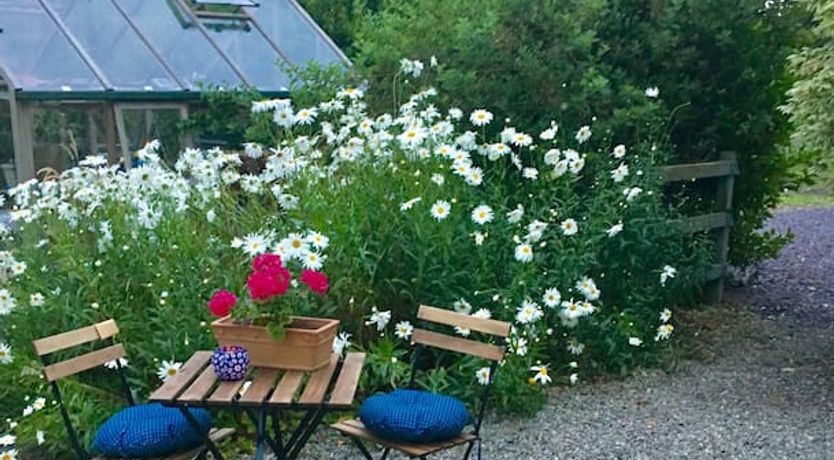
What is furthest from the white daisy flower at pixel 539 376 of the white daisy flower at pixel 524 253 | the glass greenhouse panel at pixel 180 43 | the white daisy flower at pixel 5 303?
the glass greenhouse panel at pixel 180 43

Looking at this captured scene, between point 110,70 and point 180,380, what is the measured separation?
6033 millimetres

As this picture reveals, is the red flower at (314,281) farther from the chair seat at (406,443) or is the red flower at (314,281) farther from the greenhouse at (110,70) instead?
the greenhouse at (110,70)

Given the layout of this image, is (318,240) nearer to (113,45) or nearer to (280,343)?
(280,343)

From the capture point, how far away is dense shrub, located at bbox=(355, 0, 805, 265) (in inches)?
222

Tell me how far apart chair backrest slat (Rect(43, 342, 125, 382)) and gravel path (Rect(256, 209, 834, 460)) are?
3.47ft

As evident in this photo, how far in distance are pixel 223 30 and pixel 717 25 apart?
583 centimetres

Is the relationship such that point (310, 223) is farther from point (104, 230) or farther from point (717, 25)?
point (717, 25)

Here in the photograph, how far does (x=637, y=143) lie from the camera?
18.8 feet

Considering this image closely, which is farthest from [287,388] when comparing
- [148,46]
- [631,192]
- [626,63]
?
[148,46]

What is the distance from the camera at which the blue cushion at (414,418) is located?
314 cm

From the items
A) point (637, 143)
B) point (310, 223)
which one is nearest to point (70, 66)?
point (310, 223)

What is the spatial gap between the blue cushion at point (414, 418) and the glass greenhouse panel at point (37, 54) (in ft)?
18.6

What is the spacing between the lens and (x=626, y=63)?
20.0 feet

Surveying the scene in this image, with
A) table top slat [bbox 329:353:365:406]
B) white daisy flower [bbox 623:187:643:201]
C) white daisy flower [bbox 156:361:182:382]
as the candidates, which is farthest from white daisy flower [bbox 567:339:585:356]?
white daisy flower [bbox 156:361:182:382]
